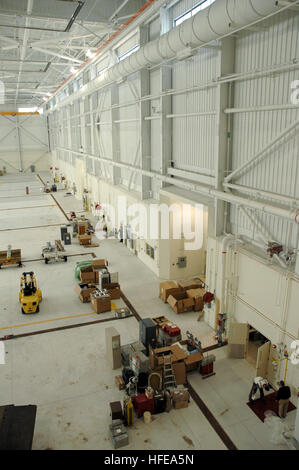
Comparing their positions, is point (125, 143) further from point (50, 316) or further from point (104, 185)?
point (50, 316)

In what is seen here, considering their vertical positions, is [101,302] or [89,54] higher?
[89,54]

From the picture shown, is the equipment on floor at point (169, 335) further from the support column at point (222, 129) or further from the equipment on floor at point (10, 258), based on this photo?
the equipment on floor at point (10, 258)

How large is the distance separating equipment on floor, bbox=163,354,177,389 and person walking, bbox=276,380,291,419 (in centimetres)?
239

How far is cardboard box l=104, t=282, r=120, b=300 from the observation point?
13.2 m

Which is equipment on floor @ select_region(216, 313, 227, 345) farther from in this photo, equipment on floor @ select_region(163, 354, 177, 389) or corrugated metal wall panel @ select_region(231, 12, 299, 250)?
corrugated metal wall panel @ select_region(231, 12, 299, 250)

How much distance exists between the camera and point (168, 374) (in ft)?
28.0

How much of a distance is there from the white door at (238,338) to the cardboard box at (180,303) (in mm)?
2694

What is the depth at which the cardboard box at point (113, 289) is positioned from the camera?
13.2 meters

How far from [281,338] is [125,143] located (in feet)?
45.1

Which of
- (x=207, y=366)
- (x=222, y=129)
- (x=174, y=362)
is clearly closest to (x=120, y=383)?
(x=174, y=362)

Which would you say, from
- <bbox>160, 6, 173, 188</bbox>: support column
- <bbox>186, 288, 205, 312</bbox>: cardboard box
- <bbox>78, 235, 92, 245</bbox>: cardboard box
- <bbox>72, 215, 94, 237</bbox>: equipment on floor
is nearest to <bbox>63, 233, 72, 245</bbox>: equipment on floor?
<bbox>78, 235, 92, 245</bbox>: cardboard box

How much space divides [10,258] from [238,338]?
11.4 meters

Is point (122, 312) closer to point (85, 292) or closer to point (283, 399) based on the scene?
point (85, 292)

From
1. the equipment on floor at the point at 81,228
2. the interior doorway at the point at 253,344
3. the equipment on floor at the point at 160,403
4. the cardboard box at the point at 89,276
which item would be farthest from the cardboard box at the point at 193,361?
the equipment on floor at the point at 81,228
